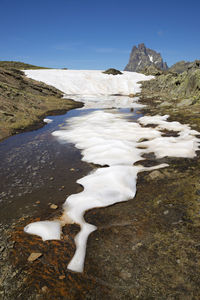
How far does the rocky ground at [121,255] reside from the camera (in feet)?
11.5

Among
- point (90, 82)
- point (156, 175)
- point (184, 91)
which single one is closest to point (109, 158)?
point (156, 175)

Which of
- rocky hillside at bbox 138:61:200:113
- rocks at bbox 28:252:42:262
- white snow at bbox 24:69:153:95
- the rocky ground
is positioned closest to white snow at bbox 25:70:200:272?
the rocky ground

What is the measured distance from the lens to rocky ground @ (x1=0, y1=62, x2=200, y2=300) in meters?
3.50

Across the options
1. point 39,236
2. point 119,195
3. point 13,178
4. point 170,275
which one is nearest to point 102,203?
point 119,195

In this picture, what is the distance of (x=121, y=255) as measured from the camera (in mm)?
4203

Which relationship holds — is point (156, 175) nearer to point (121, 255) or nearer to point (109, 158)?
point (109, 158)

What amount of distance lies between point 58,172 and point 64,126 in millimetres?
9937

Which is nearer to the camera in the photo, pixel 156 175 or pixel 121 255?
pixel 121 255

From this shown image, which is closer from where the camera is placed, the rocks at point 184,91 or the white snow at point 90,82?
the rocks at point 184,91

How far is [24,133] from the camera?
1523cm

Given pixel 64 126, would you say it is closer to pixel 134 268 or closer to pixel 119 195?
pixel 119 195

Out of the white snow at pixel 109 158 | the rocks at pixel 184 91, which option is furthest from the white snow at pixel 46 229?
the rocks at pixel 184 91

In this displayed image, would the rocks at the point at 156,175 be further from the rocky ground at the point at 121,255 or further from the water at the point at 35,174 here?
the water at the point at 35,174

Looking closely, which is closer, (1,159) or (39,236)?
(39,236)
